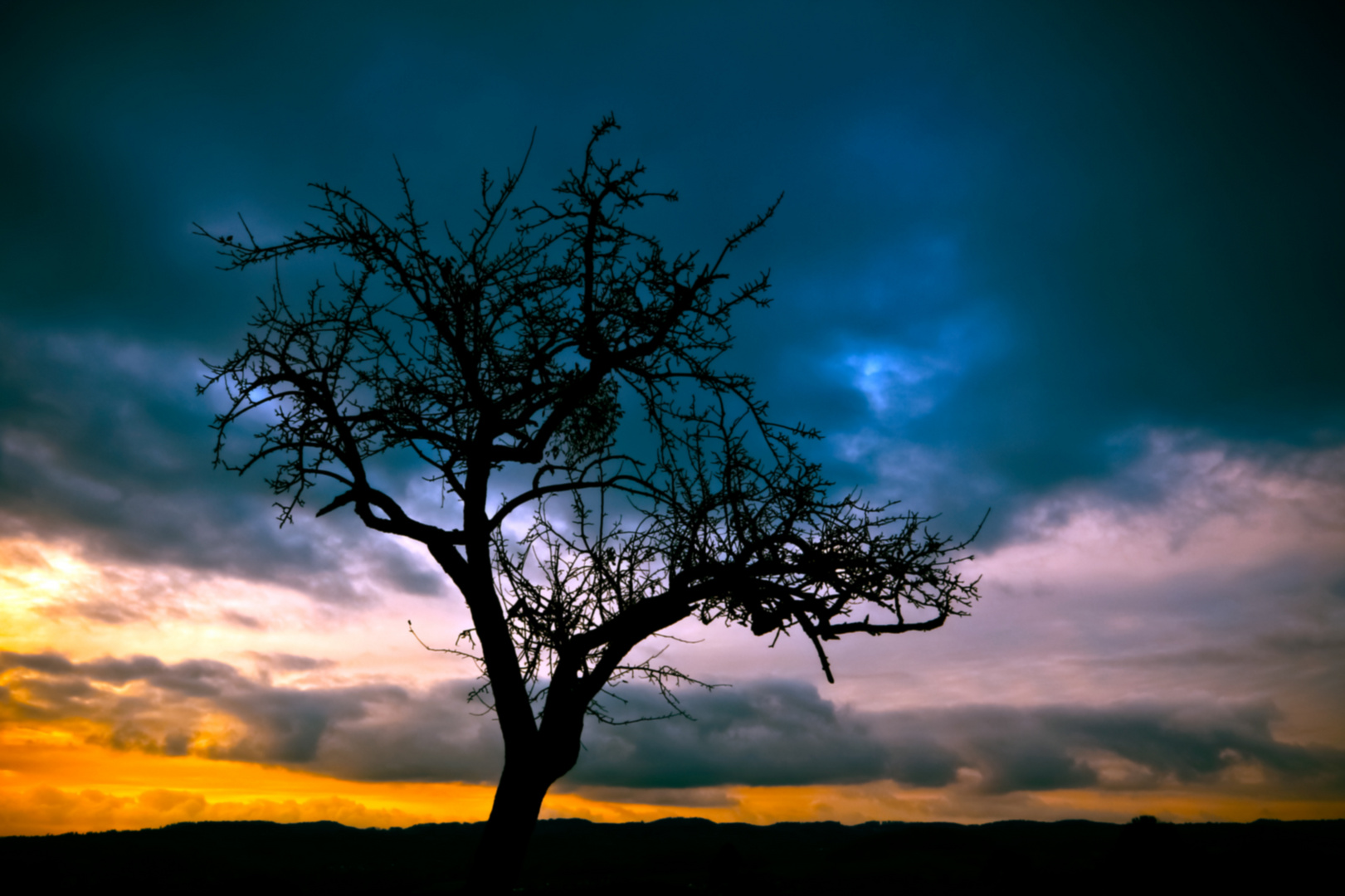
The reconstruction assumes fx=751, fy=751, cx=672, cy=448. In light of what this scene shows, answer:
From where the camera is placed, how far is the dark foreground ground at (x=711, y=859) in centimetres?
2248

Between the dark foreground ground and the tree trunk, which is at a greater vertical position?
the tree trunk

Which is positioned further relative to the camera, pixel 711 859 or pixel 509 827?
pixel 711 859

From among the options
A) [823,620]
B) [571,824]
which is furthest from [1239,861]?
[571,824]

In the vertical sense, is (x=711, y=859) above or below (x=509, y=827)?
below

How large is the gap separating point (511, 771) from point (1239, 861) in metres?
27.3

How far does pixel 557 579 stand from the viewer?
25.1 ft

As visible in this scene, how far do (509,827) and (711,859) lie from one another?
68.7m

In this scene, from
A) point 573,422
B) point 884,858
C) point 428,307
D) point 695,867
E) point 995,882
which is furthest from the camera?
point 695,867

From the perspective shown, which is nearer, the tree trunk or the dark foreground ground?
the tree trunk

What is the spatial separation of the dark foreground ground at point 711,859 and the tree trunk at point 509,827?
641cm

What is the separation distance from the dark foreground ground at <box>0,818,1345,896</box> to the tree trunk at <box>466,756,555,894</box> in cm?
641

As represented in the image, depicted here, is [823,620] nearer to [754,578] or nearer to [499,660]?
[754,578]

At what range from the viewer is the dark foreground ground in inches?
885

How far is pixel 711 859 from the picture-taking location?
220ft
